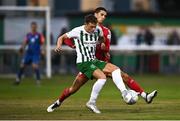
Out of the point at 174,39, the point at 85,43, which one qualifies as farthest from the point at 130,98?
the point at 174,39

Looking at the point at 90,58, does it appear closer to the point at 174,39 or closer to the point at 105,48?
the point at 105,48


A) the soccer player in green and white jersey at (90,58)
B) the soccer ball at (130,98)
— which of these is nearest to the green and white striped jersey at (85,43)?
the soccer player in green and white jersey at (90,58)

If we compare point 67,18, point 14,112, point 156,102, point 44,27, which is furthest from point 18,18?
point 14,112

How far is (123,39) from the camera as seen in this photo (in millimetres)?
41312

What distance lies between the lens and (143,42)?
41.0m

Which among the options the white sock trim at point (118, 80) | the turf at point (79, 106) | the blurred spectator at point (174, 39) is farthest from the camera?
the blurred spectator at point (174, 39)

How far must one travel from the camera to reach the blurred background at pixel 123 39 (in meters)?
36.3

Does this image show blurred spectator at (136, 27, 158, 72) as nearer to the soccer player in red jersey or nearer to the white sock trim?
the soccer player in red jersey

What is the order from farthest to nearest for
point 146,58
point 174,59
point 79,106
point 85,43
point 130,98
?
point 174,59
point 146,58
point 79,106
point 85,43
point 130,98

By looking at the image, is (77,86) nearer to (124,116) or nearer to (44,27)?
(124,116)

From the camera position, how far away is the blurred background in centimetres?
Answer: 3634

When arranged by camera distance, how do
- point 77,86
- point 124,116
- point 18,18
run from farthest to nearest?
point 18,18
point 77,86
point 124,116

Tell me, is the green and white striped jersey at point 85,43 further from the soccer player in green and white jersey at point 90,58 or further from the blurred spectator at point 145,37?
the blurred spectator at point 145,37

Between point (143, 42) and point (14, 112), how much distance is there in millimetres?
23697
